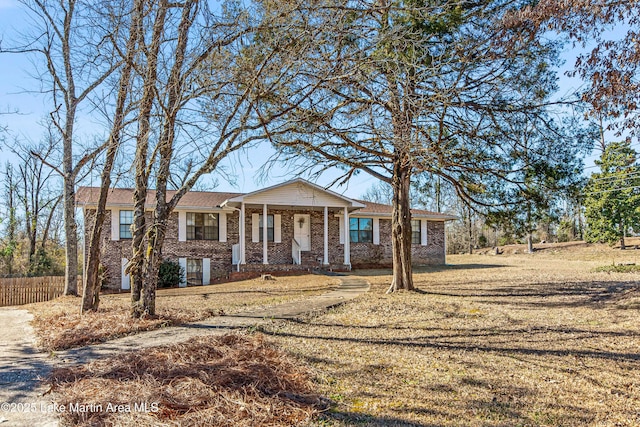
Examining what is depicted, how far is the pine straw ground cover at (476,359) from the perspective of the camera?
3.71 meters

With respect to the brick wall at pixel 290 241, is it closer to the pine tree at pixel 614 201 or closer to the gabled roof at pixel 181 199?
the gabled roof at pixel 181 199

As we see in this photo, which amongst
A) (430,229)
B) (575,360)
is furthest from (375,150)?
(430,229)

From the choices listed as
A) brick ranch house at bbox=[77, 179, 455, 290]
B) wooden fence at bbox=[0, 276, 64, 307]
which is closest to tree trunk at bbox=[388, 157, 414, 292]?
brick ranch house at bbox=[77, 179, 455, 290]

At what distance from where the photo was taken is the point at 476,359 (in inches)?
207

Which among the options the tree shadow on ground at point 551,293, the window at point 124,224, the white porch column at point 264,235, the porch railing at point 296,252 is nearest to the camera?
the tree shadow on ground at point 551,293

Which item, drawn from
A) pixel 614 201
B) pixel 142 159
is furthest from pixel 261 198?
pixel 614 201

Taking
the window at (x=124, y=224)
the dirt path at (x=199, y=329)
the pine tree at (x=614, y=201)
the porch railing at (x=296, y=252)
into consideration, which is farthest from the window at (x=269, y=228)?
the pine tree at (x=614, y=201)

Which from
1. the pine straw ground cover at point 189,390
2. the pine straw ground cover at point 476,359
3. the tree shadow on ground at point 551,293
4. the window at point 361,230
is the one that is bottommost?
the pine straw ground cover at point 476,359

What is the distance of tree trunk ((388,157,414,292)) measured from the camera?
36.3 feet

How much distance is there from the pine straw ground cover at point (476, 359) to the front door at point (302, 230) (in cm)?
1101

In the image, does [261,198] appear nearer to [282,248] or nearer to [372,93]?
[282,248]

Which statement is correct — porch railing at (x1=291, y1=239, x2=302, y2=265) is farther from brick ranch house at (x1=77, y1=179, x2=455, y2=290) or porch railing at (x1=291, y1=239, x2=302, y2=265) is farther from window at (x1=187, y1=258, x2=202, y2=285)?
window at (x1=187, y1=258, x2=202, y2=285)

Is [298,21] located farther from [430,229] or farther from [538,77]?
[430,229]

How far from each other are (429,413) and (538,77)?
26.2 feet
